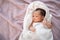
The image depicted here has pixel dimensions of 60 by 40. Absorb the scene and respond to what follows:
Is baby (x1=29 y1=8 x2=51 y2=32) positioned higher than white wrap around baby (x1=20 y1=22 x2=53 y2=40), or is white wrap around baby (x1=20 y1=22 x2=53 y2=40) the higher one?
baby (x1=29 y1=8 x2=51 y2=32)

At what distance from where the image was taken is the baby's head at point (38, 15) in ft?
4.52

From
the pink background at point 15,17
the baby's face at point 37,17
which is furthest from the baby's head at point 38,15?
the pink background at point 15,17

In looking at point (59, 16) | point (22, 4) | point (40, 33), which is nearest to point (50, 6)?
point (59, 16)

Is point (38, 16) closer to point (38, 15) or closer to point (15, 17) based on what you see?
point (38, 15)

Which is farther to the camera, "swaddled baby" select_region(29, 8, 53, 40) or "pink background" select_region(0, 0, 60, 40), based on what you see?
"pink background" select_region(0, 0, 60, 40)

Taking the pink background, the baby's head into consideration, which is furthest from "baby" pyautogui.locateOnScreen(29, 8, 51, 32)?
the pink background

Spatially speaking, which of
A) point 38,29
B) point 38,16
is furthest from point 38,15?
point 38,29

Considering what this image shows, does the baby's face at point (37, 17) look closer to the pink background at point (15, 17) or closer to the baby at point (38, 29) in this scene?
the baby at point (38, 29)

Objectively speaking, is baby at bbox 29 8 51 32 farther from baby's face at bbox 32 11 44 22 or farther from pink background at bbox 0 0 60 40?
pink background at bbox 0 0 60 40

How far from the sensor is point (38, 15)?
1381 millimetres

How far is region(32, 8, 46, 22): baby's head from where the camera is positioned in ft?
4.52

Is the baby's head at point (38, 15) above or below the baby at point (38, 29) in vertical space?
above

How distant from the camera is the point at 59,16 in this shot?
1.56 m

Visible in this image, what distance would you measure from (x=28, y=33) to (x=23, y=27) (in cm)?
10
